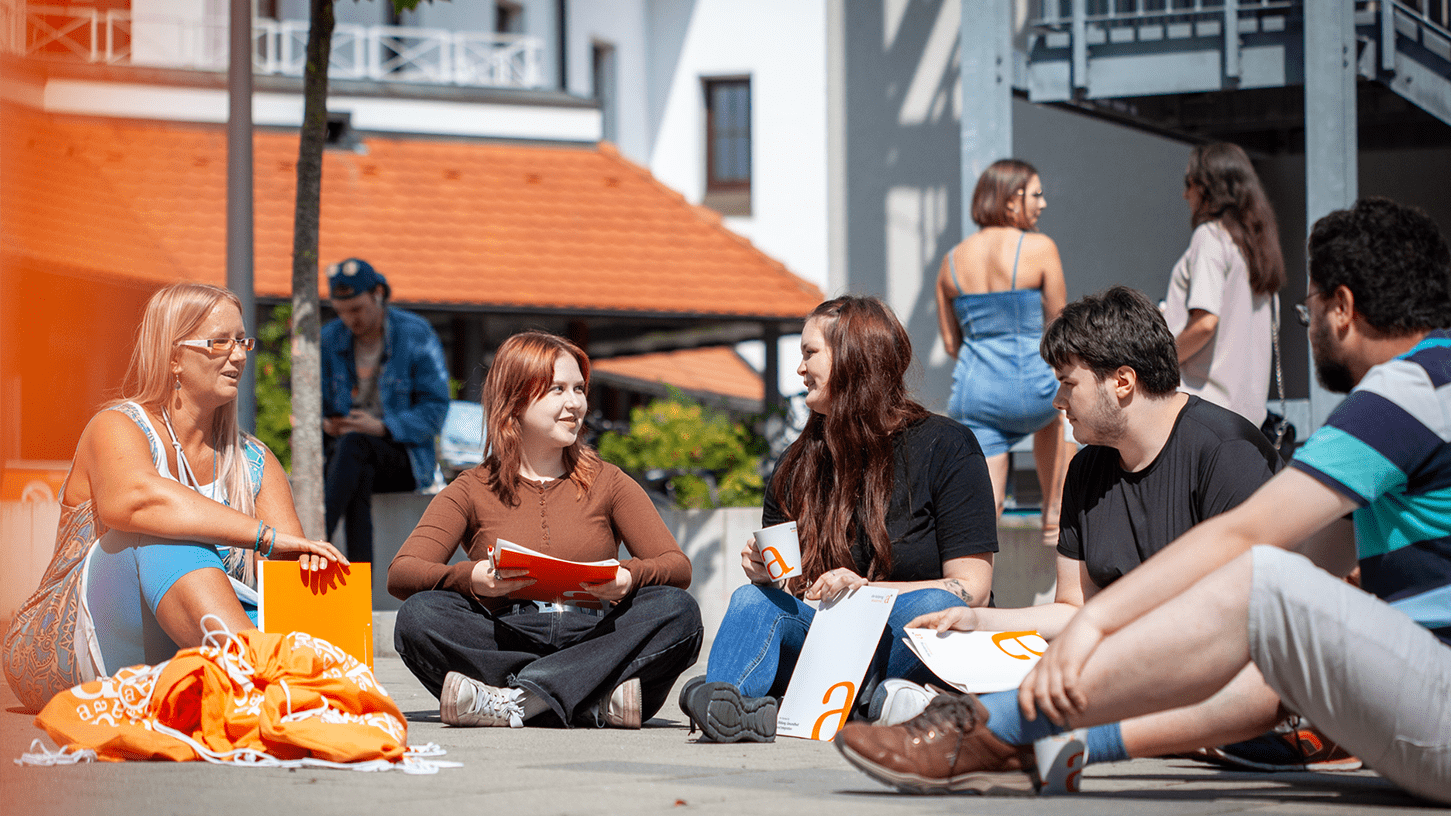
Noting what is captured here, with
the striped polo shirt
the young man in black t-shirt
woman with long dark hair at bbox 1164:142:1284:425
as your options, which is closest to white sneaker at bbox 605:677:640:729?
the young man in black t-shirt

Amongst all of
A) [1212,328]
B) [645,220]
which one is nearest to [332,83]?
[645,220]

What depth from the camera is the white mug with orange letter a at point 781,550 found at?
4.58m

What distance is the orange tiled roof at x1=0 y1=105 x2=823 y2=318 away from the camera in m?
14.4

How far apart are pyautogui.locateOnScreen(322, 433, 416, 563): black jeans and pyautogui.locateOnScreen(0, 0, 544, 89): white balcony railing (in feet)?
6.64

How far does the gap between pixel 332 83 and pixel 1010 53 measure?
31.9 feet

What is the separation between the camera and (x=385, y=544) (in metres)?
8.58

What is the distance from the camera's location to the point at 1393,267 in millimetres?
3312

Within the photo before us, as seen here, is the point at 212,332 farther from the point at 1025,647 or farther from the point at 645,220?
the point at 645,220

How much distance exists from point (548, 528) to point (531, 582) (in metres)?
0.43

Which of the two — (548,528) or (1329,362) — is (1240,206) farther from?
(1329,362)

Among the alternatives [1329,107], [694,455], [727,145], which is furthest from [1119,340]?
[727,145]

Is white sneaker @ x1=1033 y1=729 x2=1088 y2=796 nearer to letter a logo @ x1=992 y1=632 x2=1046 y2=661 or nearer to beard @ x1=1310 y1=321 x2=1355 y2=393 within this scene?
letter a logo @ x1=992 y1=632 x2=1046 y2=661

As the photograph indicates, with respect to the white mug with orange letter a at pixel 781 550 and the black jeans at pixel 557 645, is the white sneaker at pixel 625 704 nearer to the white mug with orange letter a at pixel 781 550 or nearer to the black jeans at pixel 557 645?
the black jeans at pixel 557 645

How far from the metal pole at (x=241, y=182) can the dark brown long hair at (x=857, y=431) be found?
371 centimetres
